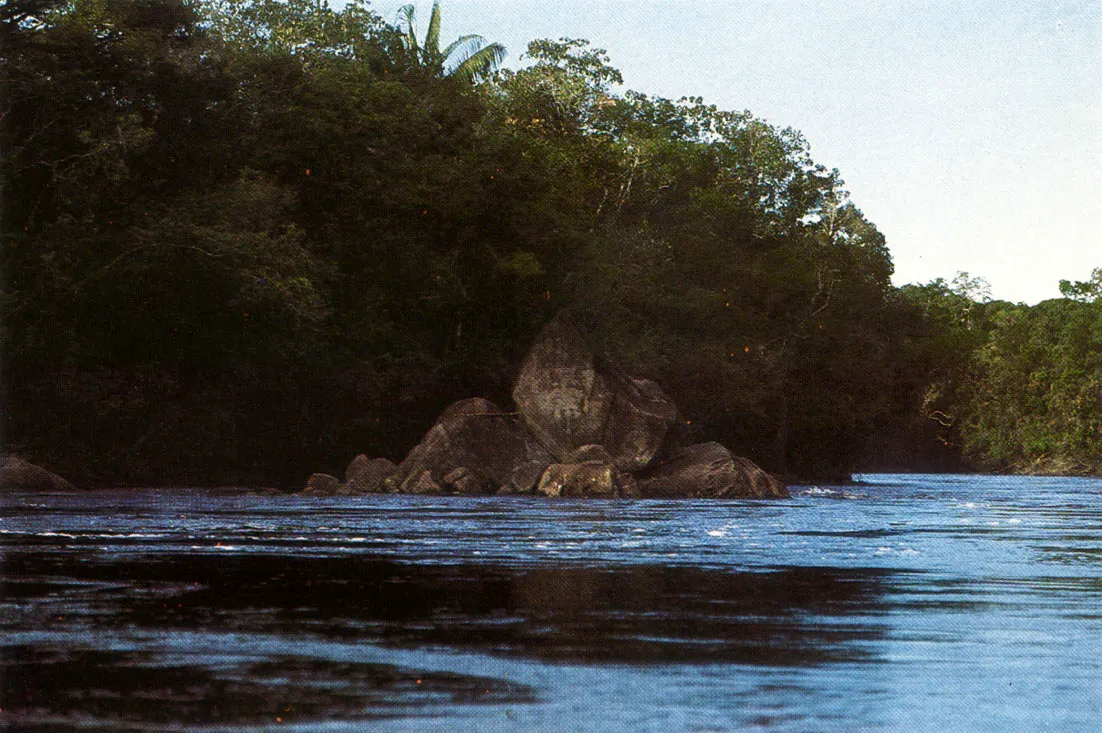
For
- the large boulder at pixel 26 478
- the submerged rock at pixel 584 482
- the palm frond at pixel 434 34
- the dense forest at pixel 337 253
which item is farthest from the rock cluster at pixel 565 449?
the palm frond at pixel 434 34

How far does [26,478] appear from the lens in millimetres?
37156

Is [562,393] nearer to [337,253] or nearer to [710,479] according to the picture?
[710,479]

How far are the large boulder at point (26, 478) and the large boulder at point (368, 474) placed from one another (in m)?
8.27

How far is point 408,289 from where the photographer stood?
4906cm

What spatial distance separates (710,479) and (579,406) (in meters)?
4.89

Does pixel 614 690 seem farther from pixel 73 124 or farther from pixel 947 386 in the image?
pixel 947 386

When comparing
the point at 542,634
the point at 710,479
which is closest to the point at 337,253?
the point at 710,479

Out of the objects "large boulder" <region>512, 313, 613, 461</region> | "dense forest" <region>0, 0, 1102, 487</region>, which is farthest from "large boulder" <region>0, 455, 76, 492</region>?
"large boulder" <region>512, 313, 613, 461</region>

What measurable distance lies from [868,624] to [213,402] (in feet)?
123

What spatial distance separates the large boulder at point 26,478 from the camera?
36688 millimetres

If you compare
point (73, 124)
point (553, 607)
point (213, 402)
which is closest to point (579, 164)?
point (213, 402)

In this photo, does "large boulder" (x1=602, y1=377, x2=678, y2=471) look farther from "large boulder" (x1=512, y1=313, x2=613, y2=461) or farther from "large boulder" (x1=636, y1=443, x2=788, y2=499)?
"large boulder" (x1=636, y1=443, x2=788, y2=499)

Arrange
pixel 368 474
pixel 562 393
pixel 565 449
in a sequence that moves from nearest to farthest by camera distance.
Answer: pixel 368 474, pixel 565 449, pixel 562 393

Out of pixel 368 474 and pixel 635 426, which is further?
pixel 635 426
